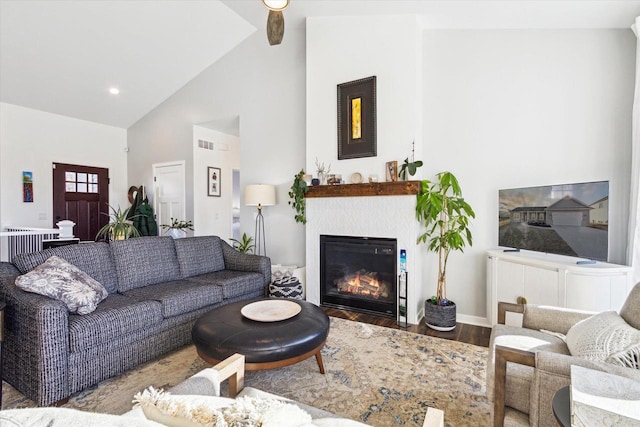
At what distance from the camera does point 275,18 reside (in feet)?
7.28

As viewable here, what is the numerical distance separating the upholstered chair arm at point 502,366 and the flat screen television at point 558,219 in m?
1.65

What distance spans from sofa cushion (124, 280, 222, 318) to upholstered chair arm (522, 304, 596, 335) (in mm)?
2459

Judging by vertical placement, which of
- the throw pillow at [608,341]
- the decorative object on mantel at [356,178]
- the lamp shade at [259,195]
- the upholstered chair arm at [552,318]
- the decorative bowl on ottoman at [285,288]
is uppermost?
the decorative object on mantel at [356,178]

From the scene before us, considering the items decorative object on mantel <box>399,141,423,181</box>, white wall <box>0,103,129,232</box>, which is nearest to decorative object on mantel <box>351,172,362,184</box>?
decorative object on mantel <box>399,141,423,181</box>

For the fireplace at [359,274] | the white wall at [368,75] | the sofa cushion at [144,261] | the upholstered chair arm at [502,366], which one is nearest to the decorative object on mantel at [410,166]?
the white wall at [368,75]

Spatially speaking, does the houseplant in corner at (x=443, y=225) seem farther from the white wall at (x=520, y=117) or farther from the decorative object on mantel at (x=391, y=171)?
the decorative object on mantel at (x=391, y=171)

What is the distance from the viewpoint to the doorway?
5.59m

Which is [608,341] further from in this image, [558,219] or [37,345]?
[37,345]

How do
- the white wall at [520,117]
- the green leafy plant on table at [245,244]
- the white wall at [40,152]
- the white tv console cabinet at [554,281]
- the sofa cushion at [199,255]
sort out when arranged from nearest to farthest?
the white tv console cabinet at [554,281] → the white wall at [520,117] → the sofa cushion at [199,255] → the green leafy plant on table at [245,244] → the white wall at [40,152]

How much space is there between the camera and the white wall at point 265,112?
14.5 feet

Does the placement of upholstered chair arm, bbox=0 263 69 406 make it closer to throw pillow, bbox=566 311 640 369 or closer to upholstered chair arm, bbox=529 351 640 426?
upholstered chair arm, bbox=529 351 640 426

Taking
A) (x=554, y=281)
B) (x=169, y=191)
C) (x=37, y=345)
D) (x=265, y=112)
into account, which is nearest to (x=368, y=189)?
(x=554, y=281)

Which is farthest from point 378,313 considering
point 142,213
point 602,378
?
point 142,213

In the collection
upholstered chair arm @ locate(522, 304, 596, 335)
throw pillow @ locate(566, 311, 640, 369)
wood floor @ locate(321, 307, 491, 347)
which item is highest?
throw pillow @ locate(566, 311, 640, 369)
